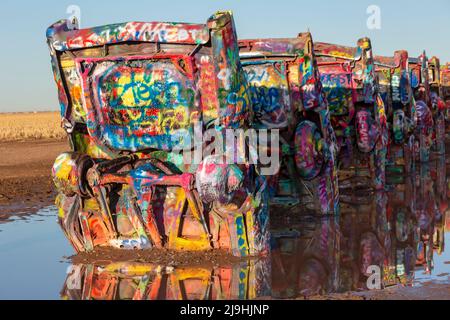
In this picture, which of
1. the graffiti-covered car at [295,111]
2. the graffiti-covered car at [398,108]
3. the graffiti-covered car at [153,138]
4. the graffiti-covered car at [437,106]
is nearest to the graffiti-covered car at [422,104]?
the graffiti-covered car at [437,106]

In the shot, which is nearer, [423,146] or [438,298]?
[438,298]

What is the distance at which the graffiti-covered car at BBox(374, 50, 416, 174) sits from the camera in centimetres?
1590

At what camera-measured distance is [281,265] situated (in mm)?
7902

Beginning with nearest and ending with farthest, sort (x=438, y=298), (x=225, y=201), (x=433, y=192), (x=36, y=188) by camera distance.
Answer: (x=438, y=298), (x=225, y=201), (x=433, y=192), (x=36, y=188)

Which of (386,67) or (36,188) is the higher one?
(386,67)

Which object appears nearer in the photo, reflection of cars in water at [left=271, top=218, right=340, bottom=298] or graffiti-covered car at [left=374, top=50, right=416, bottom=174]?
reflection of cars in water at [left=271, top=218, right=340, bottom=298]

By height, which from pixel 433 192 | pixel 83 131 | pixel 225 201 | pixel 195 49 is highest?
pixel 195 49

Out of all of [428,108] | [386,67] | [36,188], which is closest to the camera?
[36,188]

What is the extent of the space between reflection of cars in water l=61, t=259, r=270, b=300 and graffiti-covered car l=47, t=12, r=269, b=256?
2.15ft

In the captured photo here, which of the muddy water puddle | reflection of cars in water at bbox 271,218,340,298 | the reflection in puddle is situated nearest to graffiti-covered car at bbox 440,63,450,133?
the muddy water puddle

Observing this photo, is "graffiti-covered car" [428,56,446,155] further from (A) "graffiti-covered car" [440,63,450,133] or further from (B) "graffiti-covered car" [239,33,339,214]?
(B) "graffiti-covered car" [239,33,339,214]

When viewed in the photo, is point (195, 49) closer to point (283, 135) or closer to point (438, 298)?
point (283, 135)
